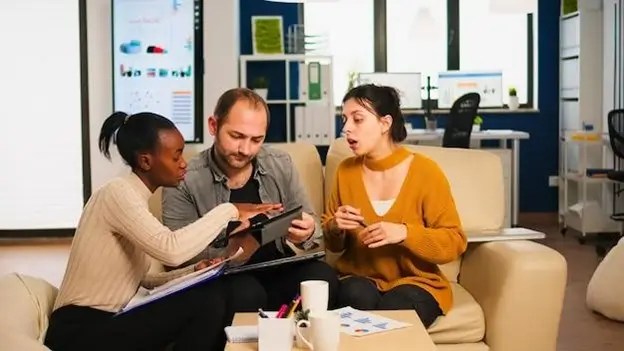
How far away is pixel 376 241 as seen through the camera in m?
2.59

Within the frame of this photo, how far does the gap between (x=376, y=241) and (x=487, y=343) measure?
1.76 feet

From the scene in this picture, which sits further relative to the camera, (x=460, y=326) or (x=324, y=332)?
(x=460, y=326)

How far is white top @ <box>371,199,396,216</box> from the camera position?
2812mm

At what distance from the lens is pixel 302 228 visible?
2598 mm

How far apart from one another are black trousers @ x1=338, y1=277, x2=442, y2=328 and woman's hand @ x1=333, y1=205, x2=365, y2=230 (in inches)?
6.9

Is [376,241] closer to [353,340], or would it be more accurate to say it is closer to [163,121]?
[353,340]

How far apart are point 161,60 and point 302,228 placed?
157 inches

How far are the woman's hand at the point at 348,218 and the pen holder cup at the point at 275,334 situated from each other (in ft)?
2.31

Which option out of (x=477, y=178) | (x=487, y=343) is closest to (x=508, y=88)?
(x=477, y=178)

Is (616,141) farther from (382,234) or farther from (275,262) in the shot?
(275,262)

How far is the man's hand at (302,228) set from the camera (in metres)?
2.59

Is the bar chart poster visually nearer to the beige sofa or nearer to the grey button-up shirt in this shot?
the beige sofa

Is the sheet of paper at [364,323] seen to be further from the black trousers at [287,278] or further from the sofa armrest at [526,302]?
the sofa armrest at [526,302]

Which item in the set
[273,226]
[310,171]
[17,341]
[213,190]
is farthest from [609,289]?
[17,341]
